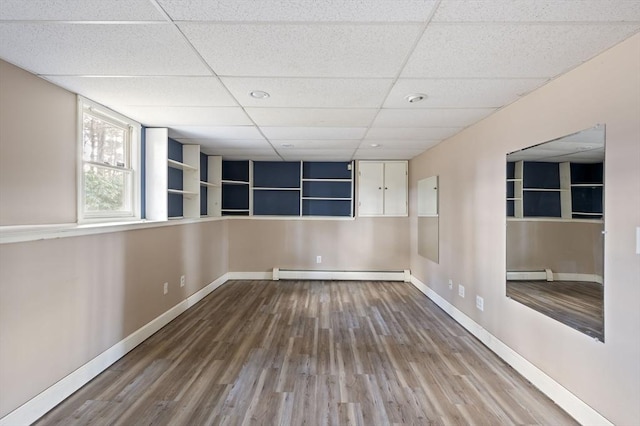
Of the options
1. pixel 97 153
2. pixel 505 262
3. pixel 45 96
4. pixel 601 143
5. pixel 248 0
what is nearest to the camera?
pixel 248 0

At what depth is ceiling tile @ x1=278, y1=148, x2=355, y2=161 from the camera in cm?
463

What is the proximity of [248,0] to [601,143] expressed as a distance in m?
2.04

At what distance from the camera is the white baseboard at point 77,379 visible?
1753 mm

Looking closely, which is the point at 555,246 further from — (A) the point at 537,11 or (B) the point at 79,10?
(B) the point at 79,10

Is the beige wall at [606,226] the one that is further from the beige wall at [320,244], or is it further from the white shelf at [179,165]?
the white shelf at [179,165]

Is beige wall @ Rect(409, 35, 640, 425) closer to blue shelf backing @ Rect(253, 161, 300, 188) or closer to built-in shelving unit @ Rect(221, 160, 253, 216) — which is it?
blue shelf backing @ Rect(253, 161, 300, 188)

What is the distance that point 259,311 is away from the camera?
12.5ft

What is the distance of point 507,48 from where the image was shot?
5.49ft

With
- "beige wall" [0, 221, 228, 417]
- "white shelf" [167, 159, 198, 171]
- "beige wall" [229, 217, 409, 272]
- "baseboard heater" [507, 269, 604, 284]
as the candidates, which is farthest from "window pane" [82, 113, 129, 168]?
"baseboard heater" [507, 269, 604, 284]

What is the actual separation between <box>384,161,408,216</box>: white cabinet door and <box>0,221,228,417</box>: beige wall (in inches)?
143

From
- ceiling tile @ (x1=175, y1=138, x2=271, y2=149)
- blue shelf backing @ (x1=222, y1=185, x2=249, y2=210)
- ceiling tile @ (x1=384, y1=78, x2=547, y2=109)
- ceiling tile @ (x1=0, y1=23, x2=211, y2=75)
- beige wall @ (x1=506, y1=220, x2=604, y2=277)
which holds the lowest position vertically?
beige wall @ (x1=506, y1=220, x2=604, y2=277)

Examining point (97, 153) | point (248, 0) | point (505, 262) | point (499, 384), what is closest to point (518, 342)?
point (499, 384)

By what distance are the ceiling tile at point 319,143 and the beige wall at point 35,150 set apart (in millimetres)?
2183

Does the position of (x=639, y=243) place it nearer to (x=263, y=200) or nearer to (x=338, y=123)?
(x=338, y=123)
